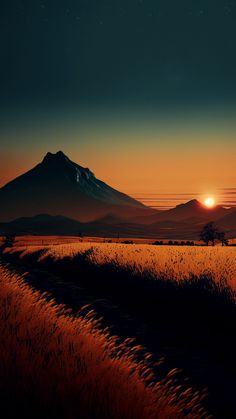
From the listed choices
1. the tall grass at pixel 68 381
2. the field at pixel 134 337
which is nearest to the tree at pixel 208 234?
the field at pixel 134 337

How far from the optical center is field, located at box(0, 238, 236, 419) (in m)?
4.80

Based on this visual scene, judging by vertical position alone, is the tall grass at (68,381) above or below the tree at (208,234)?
below

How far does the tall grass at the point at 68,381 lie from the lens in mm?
4441

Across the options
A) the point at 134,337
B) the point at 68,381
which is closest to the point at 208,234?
the point at 134,337

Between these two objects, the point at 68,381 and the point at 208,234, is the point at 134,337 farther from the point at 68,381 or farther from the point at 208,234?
the point at 208,234

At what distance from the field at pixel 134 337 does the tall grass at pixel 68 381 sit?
0.04 ft

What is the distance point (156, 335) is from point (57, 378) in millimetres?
5898

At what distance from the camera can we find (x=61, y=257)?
29.2 m

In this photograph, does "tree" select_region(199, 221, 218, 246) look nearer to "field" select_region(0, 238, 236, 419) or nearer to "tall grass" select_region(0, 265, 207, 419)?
"field" select_region(0, 238, 236, 419)

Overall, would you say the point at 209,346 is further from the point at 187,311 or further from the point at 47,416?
the point at 47,416

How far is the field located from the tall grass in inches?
0.5

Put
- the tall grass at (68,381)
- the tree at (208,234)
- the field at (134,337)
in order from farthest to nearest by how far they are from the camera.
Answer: the tree at (208,234) → the field at (134,337) → the tall grass at (68,381)

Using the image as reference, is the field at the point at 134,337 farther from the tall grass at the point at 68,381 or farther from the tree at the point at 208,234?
the tree at the point at 208,234

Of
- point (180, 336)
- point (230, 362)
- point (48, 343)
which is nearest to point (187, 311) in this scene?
point (180, 336)
